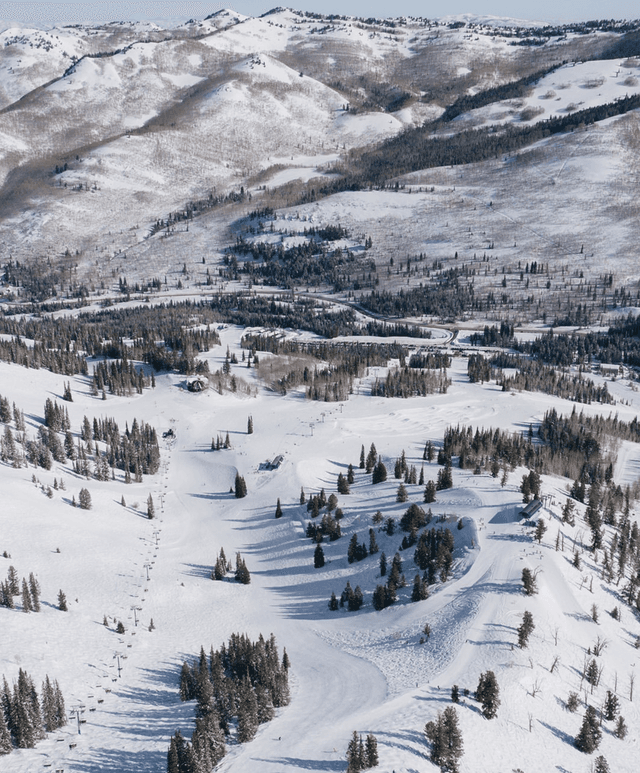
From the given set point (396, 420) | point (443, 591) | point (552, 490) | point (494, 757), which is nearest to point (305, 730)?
point (494, 757)

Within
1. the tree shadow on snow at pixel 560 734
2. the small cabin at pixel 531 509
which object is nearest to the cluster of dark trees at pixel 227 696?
the tree shadow on snow at pixel 560 734

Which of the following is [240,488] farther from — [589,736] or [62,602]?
[589,736]

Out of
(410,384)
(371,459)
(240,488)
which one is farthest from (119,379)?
(371,459)

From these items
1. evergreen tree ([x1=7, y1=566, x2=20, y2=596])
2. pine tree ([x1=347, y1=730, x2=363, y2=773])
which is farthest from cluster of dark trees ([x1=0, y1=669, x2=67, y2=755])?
pine tree ([x1=347, y1=730, x2=363, y2=773])

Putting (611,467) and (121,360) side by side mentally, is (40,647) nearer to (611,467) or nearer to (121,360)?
(611,467)

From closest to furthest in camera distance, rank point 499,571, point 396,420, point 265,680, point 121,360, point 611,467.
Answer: point 265,680
point 499,571
point 611,467
point 396,420
point 121,360

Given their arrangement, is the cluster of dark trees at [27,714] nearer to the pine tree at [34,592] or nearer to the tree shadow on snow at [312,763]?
the pine tree at [34,592]

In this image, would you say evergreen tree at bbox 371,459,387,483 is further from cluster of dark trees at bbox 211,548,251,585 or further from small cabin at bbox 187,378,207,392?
small cabin at bbox 187,378,207,392
